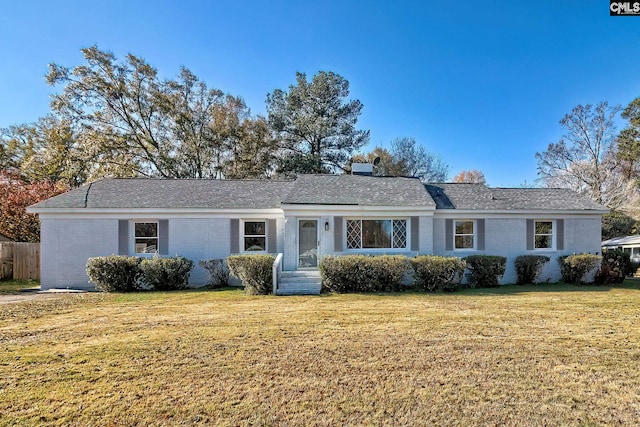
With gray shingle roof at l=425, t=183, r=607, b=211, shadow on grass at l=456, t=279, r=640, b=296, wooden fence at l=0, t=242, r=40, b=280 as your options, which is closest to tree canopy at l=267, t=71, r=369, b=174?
gray shingle roof at l=425, t=183, r=607, b=211

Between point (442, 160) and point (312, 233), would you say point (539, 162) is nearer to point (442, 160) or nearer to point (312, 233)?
point (442, 160)

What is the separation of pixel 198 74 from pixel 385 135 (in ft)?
56.4

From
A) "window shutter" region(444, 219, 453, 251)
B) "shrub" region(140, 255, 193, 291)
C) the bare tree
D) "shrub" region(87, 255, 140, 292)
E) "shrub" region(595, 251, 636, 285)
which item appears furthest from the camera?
the bare tree

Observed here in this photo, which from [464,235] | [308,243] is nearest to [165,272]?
[308,243]

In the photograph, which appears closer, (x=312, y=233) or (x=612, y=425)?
(x=612, y=425)

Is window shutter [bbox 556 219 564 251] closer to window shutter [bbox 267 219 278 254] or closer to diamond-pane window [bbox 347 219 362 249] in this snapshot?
diamond-pane window [bbox 347 219 362 249]

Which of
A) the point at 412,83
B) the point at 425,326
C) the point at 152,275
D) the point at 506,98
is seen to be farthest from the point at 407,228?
the point at 506,98

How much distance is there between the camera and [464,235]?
13500 mm

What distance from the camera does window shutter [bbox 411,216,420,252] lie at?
1252 cm

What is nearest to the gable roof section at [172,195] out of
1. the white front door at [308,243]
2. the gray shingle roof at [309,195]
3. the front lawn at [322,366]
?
the gray shingle roof at [309,195]

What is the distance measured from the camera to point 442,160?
35406mm

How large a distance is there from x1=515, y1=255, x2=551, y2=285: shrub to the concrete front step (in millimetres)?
8076

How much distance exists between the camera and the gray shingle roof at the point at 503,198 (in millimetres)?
13500

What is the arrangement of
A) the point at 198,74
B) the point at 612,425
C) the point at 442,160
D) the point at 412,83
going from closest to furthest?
the point at 612,425 < the point at 412,83 < the point at 198,74 < the point at 442,160
